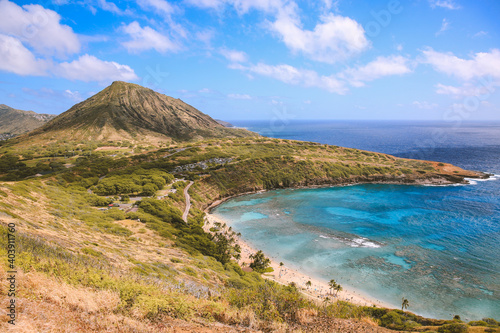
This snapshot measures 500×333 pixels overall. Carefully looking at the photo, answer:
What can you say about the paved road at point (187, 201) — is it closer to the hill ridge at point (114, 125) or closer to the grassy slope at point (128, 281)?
the grassy slope at point (128, 281)

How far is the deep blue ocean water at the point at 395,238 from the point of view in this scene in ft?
115

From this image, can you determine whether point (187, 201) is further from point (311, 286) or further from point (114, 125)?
point (114, 125)

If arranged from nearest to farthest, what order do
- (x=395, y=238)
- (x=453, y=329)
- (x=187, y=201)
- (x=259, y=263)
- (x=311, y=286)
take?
(x=453, y=329) < (x=311, y=286) < (x=259, y=263) < (x=395, y=238) < (x=187, y=201)

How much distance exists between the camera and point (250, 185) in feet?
289

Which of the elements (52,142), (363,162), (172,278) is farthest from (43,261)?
(52,142)

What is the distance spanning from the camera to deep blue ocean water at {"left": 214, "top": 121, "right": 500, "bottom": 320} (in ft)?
115

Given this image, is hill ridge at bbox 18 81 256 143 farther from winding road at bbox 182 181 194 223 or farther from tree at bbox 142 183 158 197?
tree at bbox 142 183 158 197

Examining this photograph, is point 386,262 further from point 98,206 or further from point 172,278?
point 98,206

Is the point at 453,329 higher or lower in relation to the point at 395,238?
higher

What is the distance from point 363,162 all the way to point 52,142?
165m

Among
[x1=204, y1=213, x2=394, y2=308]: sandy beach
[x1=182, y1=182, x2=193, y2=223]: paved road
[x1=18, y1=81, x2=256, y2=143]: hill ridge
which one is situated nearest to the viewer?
[x1=204, y1=213, x2=394, y2=308]: sandy beach

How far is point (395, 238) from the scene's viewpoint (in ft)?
168

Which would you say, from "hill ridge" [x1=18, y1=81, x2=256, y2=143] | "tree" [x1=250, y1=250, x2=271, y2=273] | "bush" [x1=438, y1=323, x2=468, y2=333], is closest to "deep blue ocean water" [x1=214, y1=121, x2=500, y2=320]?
"tree" [x1=250, y1=250, x2=271, y2=273]

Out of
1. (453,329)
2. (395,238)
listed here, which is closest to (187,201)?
(395,238)
